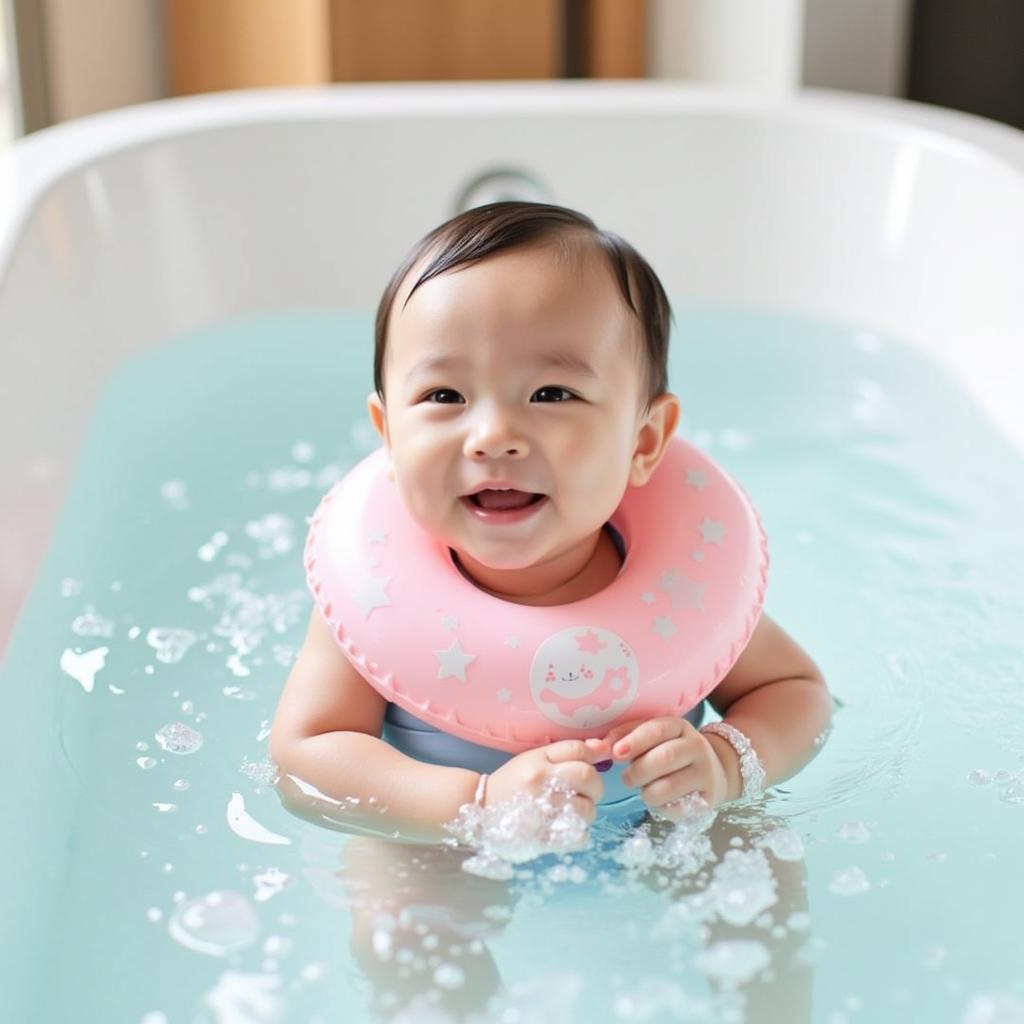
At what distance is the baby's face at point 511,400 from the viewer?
1036 mm

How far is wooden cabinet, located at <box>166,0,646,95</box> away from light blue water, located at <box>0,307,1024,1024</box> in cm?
105

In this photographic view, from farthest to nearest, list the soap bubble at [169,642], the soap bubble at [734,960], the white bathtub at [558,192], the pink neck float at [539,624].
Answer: the white bathtub at [558,192] → the soap bubble at [169,642] → the pink neck float at [539,624] → the soap bubble at [734,960]

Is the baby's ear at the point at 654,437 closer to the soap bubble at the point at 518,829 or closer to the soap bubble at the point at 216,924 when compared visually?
the soap bubble at the point at 518,829

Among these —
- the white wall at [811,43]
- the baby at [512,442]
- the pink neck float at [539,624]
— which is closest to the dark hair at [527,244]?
the baby at [512,442]

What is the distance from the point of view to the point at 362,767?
3.59 feet

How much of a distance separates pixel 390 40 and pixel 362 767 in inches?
75.0

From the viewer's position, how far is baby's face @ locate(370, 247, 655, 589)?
3.40 feet

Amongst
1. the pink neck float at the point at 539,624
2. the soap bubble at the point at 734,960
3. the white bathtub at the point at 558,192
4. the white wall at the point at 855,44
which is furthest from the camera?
the white wall at the point at 855,44

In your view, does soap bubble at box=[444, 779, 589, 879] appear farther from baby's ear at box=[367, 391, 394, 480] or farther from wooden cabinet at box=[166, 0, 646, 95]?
wooden cabinet at box=[166, 0, 646, 95]

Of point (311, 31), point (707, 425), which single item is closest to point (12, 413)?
point (707, 425)

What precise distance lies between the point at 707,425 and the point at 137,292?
0.70 meters

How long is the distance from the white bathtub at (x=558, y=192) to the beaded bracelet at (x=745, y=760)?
89 cm

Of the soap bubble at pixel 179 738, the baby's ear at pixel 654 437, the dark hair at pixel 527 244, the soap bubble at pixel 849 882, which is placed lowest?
the soap bubble at pixel 179 738

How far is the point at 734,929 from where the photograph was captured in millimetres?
1011
